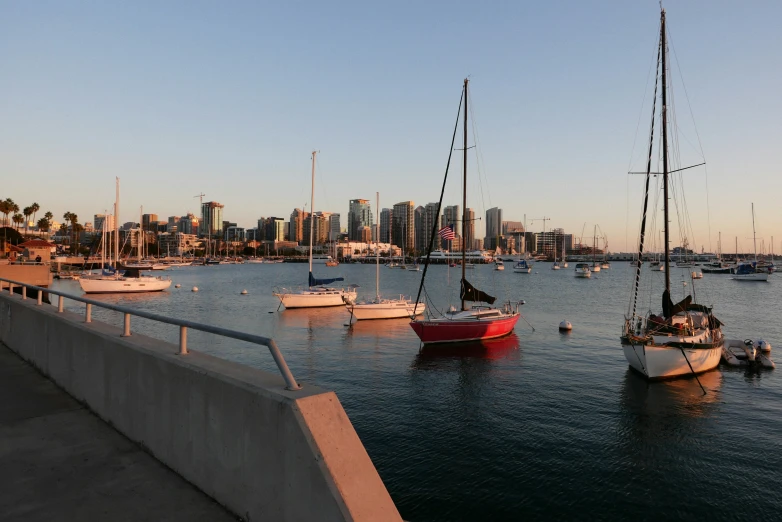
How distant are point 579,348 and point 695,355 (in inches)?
351

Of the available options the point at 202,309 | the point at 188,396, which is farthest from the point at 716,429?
the point at 202,309

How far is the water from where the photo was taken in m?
11.4

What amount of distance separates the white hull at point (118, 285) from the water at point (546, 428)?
37.7m

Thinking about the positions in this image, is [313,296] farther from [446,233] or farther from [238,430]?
[238,430]

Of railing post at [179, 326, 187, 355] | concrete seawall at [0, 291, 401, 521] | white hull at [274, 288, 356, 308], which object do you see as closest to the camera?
concrete seawall at [0, 291, 401, 521]

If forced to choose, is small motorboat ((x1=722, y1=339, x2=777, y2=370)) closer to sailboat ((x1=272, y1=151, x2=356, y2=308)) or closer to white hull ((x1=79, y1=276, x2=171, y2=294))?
sailboat ((x1=272, y1=151, x2=356, y2=308))

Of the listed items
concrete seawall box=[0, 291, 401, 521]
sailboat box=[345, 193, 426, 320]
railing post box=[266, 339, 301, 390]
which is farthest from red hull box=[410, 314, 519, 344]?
railing post box=[266, 339, 301, 390]

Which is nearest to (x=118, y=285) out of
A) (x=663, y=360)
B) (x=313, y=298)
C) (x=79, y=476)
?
(x=313, y=298)

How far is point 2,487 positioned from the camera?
4.81m

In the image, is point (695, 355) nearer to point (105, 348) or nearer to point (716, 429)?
point (716, 429)

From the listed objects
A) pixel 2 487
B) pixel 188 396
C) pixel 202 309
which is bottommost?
pixel 202 309

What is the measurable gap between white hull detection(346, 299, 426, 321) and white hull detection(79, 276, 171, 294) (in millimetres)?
40441

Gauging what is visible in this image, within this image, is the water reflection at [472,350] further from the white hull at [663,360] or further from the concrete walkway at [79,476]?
the concrete walkway at [79,476]

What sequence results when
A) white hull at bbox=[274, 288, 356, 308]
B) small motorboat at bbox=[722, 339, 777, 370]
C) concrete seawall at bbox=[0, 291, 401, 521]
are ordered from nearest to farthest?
concrete seawall at bbox=[0, 291, 401, 521], small motorboat at bbox=[722, 339, 777, 370], white hull at bbox=[274, 288, 356, 308]
